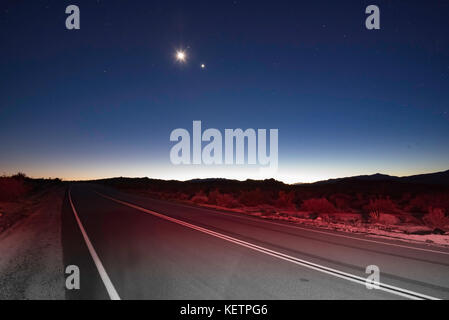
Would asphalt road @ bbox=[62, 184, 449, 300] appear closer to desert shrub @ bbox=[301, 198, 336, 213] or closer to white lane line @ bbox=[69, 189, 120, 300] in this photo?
white lane line @ bbox=[69, 189, 120, 300]

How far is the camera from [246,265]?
21.3ft

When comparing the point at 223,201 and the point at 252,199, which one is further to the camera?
the point at 252,199

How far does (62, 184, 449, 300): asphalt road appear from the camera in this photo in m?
4.87

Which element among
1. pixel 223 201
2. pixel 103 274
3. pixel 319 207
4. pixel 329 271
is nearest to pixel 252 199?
pixel 223 201

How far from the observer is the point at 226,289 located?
195 inches

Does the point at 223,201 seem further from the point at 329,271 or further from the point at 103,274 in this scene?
the point at 103,274

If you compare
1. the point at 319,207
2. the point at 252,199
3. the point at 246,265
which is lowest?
the point at 319,207

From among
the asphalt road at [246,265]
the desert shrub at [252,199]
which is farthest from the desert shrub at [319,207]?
the asphalt road at [246,265]

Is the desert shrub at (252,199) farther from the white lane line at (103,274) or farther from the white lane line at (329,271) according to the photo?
→ the white lane line at (103,274)

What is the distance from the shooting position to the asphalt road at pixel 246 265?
16.0ft

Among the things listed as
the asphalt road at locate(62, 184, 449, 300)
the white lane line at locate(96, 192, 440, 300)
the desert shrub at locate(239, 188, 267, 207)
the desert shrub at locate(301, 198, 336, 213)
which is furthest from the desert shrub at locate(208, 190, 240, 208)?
the white lane line at locate(96, 192, 440, 300)
